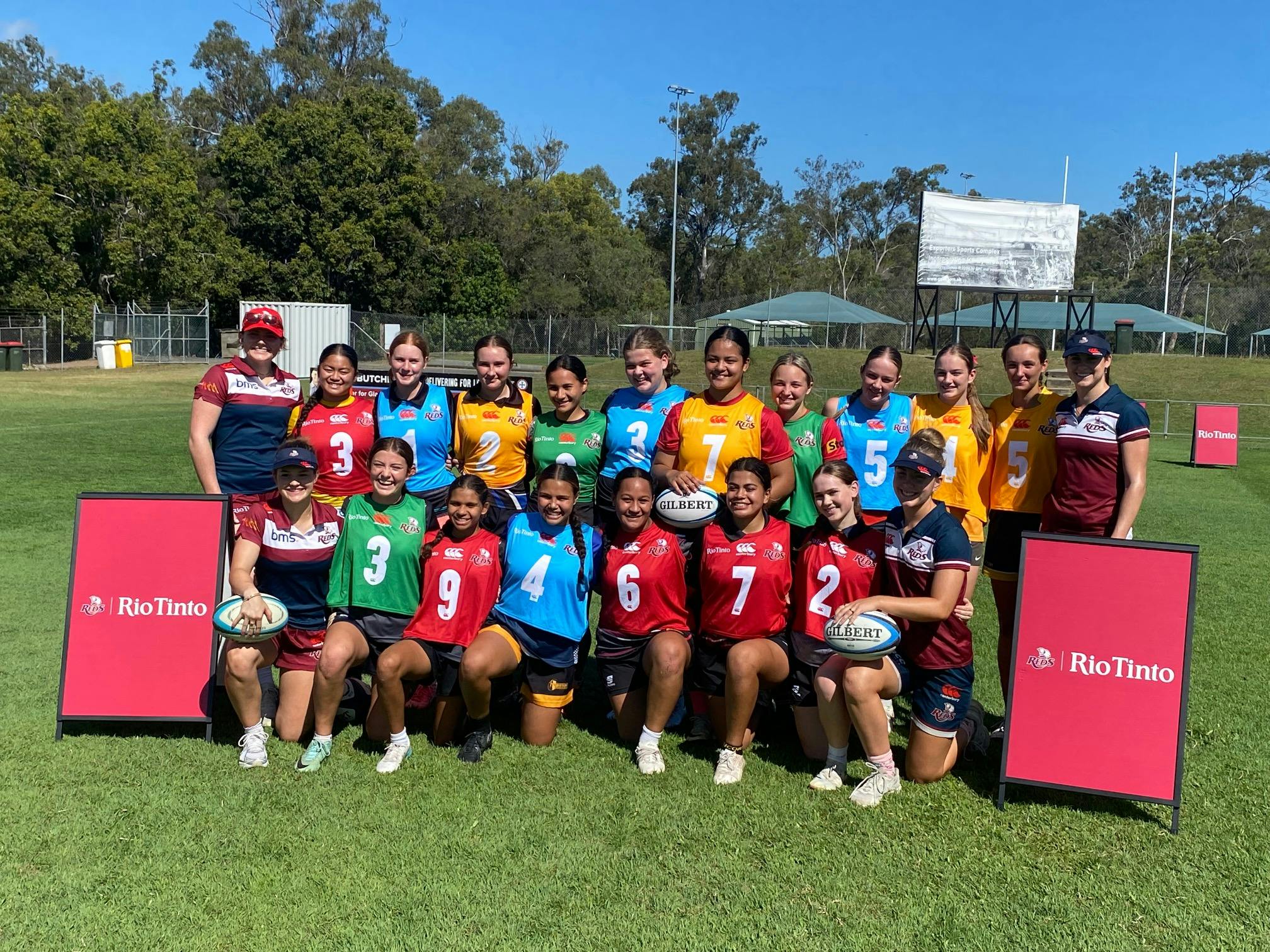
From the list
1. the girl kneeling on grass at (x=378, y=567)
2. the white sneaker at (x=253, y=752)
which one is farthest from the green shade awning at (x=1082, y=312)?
the white sneaker at (x=253, y=752)

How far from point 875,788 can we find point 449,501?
7.59ft

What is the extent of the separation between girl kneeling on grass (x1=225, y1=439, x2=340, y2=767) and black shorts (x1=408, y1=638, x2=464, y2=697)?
57 cm

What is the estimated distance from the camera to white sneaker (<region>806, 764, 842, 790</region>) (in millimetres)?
4180

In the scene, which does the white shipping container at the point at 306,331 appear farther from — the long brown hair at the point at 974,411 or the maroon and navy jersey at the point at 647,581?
the long brown hair at the point at 974,411

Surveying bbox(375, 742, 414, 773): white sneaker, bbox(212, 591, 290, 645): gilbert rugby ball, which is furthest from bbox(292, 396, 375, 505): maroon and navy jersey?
bbox(375, 742, 414, 773): white sneaker

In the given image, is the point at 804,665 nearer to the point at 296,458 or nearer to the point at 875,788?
the point at 875,788

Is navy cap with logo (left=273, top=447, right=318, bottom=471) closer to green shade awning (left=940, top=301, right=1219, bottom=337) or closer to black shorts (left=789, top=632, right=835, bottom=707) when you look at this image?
black shorts (left=789, top=632, right=835, bottom=707)

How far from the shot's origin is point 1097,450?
452 centimetres

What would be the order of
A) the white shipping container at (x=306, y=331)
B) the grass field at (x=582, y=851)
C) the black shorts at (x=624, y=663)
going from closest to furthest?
1. the grass field at (x=582, y=851)
2. the black shorts at (x=624, y=663)
3. the white shipping container at (x=306, y=331)

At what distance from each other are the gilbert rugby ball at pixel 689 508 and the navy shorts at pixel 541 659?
796 millimetres

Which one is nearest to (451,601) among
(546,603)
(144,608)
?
(546,603)

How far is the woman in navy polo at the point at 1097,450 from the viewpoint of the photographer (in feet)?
14.6

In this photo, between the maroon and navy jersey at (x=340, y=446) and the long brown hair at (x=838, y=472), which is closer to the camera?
the long brown hair at (x=838, y=472)

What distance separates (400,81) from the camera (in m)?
57.8
